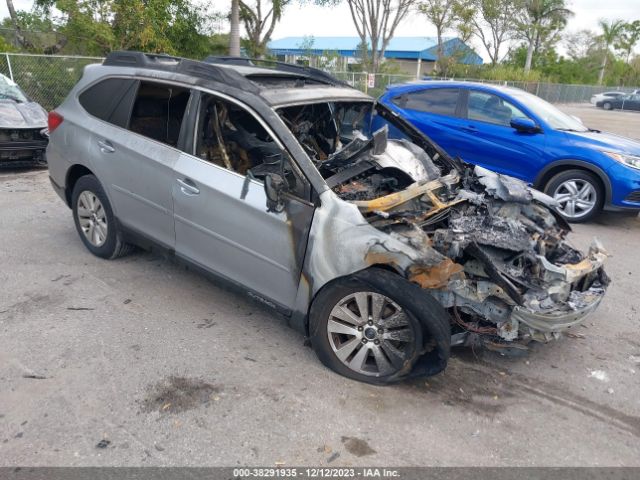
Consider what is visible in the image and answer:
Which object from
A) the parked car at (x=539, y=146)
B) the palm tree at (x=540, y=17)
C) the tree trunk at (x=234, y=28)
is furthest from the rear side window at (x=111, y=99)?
the palm tree at (x=540, y=17)

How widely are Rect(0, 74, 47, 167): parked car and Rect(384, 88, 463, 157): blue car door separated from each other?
585 cm

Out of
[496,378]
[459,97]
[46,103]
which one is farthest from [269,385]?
[46,103]

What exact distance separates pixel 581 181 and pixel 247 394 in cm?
570

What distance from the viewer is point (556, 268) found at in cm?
317

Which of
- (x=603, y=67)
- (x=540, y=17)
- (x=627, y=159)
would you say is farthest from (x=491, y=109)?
(x=603, y=67)

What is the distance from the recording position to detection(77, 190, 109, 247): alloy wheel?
15.0 feet

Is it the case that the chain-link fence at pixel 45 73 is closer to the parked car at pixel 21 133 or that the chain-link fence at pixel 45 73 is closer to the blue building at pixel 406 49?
the parked car at pixel 21 133

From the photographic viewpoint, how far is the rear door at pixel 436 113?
7.38m

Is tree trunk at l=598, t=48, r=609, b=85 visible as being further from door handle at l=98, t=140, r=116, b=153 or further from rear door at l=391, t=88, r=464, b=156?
door handle at l=98, t=140, r=116, b=153

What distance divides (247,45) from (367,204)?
22.0m

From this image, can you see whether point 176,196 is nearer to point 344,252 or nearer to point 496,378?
point 344,252

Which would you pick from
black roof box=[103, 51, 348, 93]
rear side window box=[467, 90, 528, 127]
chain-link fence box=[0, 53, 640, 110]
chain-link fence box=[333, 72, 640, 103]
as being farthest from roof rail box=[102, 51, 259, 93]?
chain-link fence box=[333, 72, 640, 103]

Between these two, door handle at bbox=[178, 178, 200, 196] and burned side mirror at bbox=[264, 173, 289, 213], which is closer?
burned side mirror at bbox=[264, 173, 289, 213]

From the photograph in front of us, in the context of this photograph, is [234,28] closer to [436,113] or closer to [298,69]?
[436,113]
